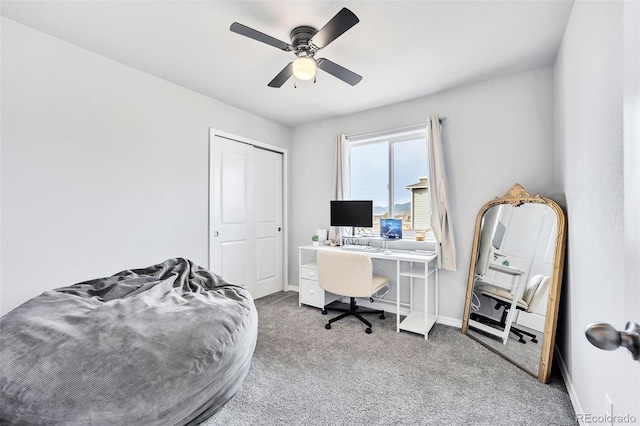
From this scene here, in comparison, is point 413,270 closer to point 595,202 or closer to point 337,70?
point 595,202

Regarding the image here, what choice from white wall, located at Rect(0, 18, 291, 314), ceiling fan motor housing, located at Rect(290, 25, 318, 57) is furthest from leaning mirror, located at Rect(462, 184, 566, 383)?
white wall, located at Rect(0, 18, 291, 314)

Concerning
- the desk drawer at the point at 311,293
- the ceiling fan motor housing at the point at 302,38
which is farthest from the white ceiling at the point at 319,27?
the desk drawer at the point at 311,293

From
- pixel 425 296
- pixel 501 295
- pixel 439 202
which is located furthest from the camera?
pixel 439 202

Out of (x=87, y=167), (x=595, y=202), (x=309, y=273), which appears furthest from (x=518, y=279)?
(x=87, y=167)

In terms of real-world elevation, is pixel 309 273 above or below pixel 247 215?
below

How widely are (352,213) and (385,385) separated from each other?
75.5 inches

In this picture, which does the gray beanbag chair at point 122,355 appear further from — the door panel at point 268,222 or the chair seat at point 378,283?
the door panel at point 268,222

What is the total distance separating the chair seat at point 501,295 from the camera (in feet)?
7.43

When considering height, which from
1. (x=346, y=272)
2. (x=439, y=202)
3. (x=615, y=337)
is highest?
(x=439, y=202)

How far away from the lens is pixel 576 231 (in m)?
1.78

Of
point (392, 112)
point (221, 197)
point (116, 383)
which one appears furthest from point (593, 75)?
point (221, 197)

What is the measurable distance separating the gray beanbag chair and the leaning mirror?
2.07 m

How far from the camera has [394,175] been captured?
138 inches

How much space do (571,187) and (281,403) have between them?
2.37 metres
